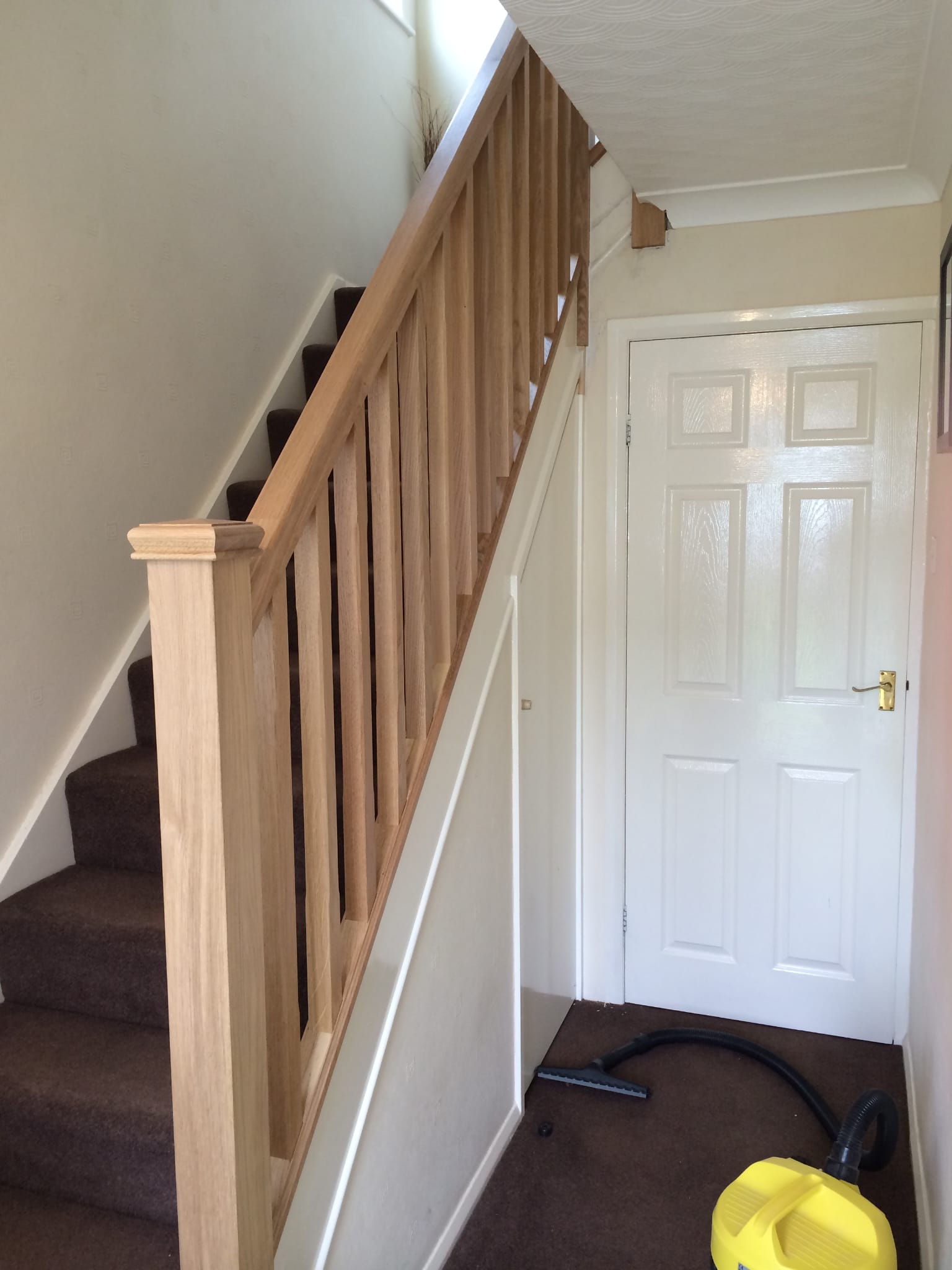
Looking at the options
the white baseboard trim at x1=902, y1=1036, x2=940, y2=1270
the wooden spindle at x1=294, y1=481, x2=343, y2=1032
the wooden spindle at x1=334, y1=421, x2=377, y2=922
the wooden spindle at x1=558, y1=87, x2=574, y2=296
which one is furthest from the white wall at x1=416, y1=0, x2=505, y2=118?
the white baseboard trim at x1=902, y1=1036, x2=940, y2=1270

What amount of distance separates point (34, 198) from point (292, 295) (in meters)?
1.03

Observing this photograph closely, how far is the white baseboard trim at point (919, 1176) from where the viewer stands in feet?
5.82

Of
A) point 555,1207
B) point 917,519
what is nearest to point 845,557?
point 917,519

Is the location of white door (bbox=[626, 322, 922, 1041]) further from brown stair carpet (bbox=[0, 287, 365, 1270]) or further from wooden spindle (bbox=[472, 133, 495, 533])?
brown stair carpet (bbox=[0, 287, 365, 1270])

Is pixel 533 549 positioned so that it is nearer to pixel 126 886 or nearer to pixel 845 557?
pixel 845 557

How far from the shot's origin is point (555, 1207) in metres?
2.03

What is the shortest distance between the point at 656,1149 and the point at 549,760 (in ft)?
3.22

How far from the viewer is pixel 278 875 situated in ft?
3.87

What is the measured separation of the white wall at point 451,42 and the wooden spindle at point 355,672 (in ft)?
9.92

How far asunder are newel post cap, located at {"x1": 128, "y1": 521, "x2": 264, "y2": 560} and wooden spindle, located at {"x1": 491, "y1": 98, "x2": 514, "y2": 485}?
1.06 m

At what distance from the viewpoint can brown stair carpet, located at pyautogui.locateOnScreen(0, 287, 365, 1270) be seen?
4.70 ft

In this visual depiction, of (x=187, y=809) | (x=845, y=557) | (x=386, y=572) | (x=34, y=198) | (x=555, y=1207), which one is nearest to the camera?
(x=187, y=809)

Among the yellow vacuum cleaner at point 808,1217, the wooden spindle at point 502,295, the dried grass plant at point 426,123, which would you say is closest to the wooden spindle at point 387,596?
the wooden spindle at point 502,295

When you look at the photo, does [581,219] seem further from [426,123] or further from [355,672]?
[355,672]
